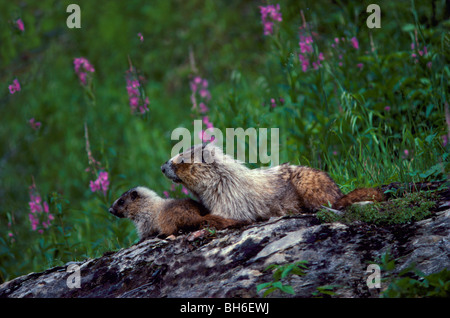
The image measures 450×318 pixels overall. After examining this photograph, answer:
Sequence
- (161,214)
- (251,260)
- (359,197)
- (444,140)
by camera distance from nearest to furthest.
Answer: (251,260) → (359,197) → (161,214) → (444,140)

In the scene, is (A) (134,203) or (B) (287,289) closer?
(B) (287,289)

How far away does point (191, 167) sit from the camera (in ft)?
18.3

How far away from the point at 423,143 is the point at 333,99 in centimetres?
238

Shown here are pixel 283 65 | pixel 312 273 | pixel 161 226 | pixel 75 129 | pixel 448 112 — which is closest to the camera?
pixel 312 273

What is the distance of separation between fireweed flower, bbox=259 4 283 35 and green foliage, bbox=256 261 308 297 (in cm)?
421

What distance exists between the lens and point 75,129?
11492 mm

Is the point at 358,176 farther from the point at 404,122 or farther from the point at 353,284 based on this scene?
the point at 353,284

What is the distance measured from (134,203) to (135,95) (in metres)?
1.56

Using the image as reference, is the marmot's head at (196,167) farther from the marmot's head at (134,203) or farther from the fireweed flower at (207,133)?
the fireweed flower at (207,133)

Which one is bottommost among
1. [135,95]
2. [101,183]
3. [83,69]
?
[101,183]

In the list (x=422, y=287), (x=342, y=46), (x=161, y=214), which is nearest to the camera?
(x=422, y=287)

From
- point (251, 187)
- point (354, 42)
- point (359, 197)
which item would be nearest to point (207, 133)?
point (251, 187)

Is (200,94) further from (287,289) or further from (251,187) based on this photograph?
(287,289)
